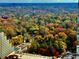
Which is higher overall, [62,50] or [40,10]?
[40,10]

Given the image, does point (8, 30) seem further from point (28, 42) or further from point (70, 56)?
point (70, 56)

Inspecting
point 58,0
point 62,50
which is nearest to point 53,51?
point 62,50

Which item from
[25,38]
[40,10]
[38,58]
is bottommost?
[38,58]

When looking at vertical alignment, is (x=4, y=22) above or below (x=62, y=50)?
above

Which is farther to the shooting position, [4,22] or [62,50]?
[4,22]

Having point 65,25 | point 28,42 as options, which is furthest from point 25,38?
point 65,25

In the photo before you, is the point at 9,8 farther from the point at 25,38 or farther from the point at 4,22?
the point at 25,38
